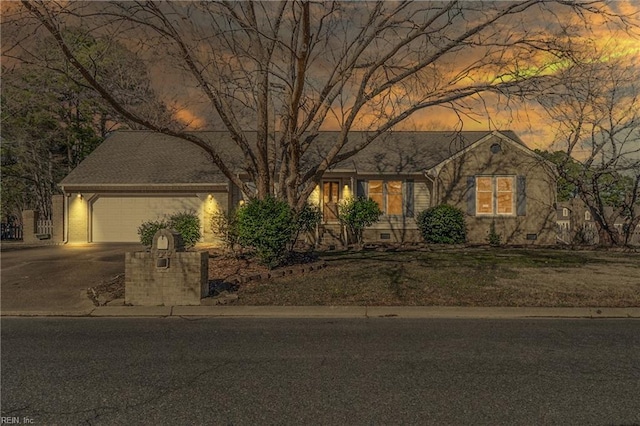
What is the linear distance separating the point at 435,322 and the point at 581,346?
236 cm

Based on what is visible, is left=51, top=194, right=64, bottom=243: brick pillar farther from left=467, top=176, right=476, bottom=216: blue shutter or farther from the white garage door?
left=467, top=176, right=476, bottom=216: blue shutter

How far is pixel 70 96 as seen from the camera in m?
31.9

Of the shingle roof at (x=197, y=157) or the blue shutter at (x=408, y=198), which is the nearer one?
the shingle roof at (x=197, y=157)

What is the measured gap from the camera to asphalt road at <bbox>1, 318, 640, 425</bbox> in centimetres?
443

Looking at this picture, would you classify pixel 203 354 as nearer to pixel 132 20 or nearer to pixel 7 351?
pixel 7 351

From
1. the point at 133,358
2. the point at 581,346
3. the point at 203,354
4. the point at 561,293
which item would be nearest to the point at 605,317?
the point at 561,293

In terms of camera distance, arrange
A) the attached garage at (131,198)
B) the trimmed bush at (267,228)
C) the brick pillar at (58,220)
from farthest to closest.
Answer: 1. the brick pillar at (58,220)
2. the attached garage at (131,198)
3. the trimmed bush at (267,228)

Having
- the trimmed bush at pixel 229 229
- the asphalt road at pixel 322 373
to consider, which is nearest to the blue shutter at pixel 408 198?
the trimmed bush at pixel 229 229

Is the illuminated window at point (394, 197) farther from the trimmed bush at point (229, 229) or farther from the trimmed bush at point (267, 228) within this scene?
the trimmed bush at point (267, 228)

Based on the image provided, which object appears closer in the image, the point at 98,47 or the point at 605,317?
the point at 605,317

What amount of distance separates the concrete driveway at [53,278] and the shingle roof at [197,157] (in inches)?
252

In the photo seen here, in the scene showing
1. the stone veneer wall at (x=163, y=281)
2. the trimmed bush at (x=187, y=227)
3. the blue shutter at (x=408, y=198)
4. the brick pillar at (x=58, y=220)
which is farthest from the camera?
the blue shutter at (x=408, y=198)

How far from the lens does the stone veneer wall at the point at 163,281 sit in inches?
383

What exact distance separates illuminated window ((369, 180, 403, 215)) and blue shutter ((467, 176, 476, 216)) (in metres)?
3.15
